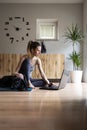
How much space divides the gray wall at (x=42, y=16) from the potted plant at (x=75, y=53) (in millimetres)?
141

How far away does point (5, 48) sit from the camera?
6.79 meters

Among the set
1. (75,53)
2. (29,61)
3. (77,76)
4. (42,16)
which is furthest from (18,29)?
(29,61)

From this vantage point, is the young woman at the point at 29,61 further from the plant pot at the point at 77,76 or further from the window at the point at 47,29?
the window at the point at 47,29

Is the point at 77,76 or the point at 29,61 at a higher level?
the point at 29,61

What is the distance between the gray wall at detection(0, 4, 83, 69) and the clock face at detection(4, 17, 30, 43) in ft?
0.09

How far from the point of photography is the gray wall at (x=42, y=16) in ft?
22.2

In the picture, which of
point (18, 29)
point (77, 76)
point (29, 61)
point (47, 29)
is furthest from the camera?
point (47, 29)

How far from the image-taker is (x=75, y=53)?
21.2 feet

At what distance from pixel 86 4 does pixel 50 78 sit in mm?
2019

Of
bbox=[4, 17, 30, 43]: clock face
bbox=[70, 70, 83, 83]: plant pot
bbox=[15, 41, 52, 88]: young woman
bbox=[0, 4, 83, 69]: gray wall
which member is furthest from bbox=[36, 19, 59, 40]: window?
bbox=[15, 41, 52, 88]: young woman

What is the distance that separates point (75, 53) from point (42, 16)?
1338 millimetres

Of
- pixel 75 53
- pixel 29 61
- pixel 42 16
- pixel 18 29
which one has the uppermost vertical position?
pixel 42 16

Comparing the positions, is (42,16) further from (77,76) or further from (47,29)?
(77,76)

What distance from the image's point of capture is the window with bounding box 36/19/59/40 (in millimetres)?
6871
